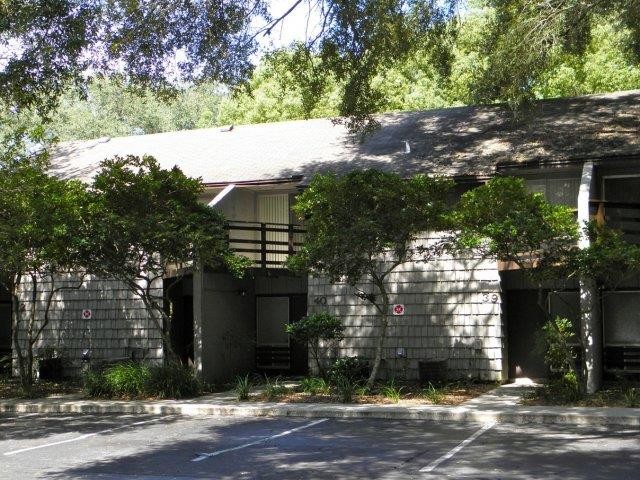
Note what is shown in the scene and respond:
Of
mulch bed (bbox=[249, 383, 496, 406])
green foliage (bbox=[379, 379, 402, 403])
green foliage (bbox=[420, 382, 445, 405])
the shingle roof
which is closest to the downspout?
mulch bed (bbox=[249, 383, 496, 406])

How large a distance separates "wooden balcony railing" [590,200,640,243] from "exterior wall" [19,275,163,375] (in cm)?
1066

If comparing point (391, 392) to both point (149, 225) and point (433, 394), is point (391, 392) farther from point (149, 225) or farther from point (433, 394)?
point (149, 225)

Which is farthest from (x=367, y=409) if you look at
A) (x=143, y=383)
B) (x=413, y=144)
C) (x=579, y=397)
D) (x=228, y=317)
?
(x=413, y=144)

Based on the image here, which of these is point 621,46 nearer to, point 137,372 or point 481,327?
point 481,327

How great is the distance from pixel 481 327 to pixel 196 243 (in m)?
6.64

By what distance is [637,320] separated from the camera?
19172 mm

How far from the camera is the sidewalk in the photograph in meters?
14.1

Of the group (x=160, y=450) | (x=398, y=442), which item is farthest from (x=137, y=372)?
(x=398, y=442)

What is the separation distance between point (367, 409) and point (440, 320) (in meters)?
4.60

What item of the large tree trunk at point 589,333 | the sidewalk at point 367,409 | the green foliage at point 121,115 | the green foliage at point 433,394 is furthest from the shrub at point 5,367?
the green foliage at point 121,115

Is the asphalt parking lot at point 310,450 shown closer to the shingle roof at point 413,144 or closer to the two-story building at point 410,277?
the two-story building at point 410,277

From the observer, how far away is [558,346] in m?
17.0

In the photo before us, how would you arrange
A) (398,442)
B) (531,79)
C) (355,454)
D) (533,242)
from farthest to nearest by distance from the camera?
(531,79) → (533,242) → (398,442) → (355,454)

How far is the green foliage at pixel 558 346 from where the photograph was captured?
16344 millimetres
